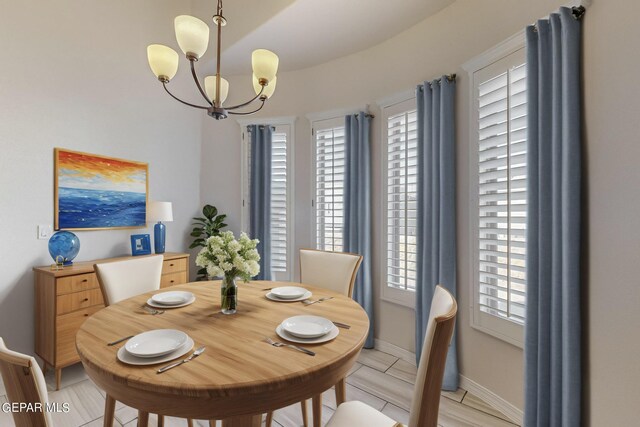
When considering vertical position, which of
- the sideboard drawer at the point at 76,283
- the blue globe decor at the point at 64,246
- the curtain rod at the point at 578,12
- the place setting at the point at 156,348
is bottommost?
the sideboard drawer at the point at 76,283

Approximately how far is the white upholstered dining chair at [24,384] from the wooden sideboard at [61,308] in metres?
1.97

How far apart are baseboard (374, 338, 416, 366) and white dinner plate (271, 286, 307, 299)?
1.55 metres

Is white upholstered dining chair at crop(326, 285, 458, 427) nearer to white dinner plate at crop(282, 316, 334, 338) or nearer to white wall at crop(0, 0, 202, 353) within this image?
white dinner plate at crop(282, 316, 334, 338)

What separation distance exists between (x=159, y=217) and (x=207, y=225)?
2.21 ft

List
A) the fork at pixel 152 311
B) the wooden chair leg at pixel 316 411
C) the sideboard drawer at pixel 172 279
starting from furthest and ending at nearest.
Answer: the sideboard drawer at pixel 172 279, the wooden chair leg at pixel 316 411, the fork at pixel 152 311

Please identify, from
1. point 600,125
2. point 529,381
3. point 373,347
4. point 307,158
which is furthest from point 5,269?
point 600,125

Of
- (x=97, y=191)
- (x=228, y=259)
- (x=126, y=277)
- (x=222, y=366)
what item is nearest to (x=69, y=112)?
(x=97, y=191)

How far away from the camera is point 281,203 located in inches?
Answer: 146

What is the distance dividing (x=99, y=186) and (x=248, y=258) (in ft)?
7.87

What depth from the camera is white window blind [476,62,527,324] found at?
1933 mm

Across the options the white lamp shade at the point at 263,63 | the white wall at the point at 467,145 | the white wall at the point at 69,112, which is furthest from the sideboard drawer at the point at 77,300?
the white lamp shade at the point at 263,63

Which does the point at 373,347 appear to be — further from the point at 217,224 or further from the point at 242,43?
the point at 242,43

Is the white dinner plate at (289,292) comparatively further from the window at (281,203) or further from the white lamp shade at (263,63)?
the window at (281,203)

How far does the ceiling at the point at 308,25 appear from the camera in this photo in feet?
8.35
